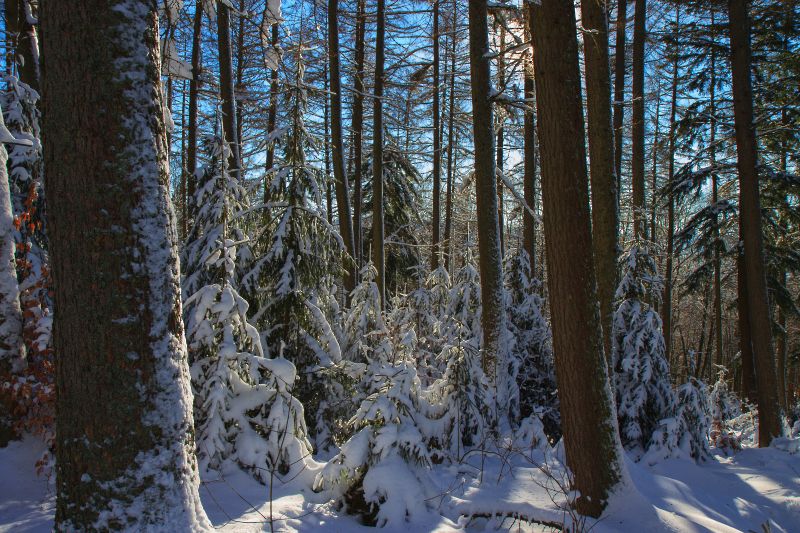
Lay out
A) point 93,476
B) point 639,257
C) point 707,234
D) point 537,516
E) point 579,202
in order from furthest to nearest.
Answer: point 707,234 → point 639,257 → point 579,202 → point 537,516 → point 93,476

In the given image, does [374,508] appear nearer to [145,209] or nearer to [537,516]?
[537,516]

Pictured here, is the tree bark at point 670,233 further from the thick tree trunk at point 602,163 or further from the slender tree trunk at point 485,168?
the slender tree trunk at point 485,168

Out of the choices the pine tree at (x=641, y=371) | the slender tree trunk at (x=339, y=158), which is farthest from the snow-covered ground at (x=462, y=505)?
the slender tree trunk at (x=339, y=158)

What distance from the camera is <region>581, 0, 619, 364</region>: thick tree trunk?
6.40 m

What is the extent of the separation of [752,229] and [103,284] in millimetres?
11076

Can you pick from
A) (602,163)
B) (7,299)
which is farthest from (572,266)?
(7,299)

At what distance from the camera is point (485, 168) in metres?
7.39

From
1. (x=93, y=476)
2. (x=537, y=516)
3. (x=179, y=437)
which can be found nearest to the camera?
(x=93, y=476)

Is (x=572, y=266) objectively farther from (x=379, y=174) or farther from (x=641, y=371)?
(x=379, y=174)

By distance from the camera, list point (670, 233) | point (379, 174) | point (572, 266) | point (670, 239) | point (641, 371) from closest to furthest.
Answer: point (572, 266) → point (641, 371) → point (379, 174) → point (670, 239) → point (670, 233)

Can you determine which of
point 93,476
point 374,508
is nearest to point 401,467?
point 374,508

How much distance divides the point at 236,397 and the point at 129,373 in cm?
259

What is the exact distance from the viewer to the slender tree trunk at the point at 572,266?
4.53 metres

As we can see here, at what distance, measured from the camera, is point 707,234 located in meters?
12.0
